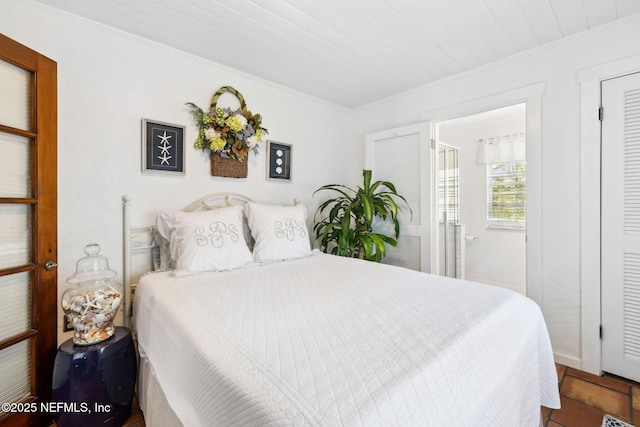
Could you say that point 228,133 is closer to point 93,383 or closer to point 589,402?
point 93,383

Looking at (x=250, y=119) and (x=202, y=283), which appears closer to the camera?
(x=202, y=283)

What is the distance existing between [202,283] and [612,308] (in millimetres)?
2692

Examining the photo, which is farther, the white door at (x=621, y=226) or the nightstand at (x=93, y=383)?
→ the white door at (x=621, y=226)

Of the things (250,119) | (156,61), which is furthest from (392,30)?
(156,61)

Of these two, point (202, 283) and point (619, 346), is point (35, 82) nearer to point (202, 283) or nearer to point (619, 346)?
point (202, 283)

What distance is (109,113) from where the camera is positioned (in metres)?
1.95

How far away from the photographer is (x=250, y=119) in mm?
2574

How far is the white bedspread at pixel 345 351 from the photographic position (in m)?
0.72

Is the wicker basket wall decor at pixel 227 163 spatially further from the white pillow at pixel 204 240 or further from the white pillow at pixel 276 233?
the white pillow at pixel 204 240

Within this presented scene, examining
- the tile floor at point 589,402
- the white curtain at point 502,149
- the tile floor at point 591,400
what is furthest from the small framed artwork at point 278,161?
the white curtain at point 502,149

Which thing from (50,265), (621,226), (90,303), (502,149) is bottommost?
(90,303)

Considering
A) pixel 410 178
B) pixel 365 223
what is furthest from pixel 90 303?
pixel 410 178

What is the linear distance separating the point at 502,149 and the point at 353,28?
9.23ft

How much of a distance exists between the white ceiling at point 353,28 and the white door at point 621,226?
0.57m
